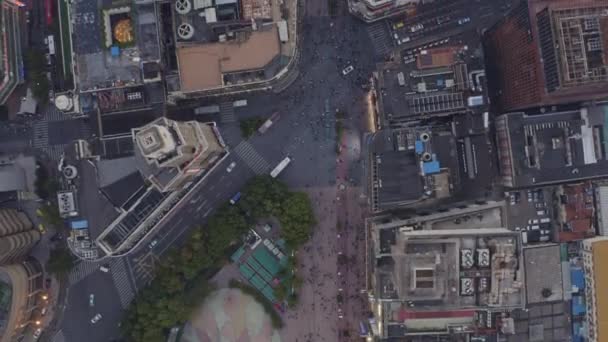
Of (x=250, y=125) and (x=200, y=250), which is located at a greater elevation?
(x=250, y=125)

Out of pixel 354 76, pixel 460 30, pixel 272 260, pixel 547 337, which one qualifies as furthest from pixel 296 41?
pixel 547 337

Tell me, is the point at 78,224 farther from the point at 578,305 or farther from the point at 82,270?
the point at 578,305

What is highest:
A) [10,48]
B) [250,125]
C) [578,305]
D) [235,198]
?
[10,48]

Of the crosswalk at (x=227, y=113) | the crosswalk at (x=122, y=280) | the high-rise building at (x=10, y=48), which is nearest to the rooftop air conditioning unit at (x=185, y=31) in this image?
the crosswalk at (x=227, y=113)

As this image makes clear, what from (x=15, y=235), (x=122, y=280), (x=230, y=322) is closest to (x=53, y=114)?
(x=15, y=235)

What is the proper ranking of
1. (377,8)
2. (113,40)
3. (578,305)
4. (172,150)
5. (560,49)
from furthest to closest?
(578,305) → (377,8) → (113,40) → (560,49) → (172,150)

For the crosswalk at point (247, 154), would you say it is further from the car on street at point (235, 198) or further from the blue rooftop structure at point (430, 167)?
the blue rooftop structure at point (430, 167)

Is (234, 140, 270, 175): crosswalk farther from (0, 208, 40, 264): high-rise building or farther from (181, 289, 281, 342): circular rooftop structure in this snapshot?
(0, 208, 40, 264): high-rise building

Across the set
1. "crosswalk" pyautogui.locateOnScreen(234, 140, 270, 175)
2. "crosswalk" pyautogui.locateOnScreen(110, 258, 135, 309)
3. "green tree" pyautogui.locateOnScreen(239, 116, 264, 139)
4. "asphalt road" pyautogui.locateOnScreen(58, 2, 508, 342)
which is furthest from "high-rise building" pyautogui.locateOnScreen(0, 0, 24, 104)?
"crosswalk" pyautogui.locateOnScreen(234, 140, 270, 175)

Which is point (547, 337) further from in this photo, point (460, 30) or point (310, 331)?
point (460, 30)
